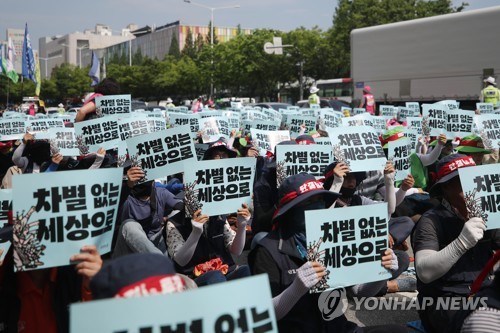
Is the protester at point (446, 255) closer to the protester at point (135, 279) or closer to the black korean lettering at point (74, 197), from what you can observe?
the protester at point (135, 279)

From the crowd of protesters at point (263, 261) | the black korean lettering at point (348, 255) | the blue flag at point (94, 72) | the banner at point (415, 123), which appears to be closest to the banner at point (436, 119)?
the banner at point (415, 123)

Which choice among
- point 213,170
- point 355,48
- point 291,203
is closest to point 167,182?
point 213,170

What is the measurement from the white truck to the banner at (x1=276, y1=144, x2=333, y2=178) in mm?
17679

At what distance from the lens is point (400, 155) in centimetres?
675

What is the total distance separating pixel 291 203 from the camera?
134 inches

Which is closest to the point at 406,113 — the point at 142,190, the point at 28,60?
the point at 142,190

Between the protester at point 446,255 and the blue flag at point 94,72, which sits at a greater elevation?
the blue flag at point 94,72

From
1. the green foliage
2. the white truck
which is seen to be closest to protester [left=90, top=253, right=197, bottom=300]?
the white truck

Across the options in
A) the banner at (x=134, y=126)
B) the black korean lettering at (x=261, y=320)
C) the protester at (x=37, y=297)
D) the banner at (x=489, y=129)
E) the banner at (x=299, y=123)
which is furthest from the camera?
the banner at (x=299, y=123)

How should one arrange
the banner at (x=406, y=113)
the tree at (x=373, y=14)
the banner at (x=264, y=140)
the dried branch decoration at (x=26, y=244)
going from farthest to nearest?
the tree at (x=373, y=14)
the banner at (x=406, y=113)
the banner at (x=264, y=140)
the dried branch decoration at (x=26, y=244)

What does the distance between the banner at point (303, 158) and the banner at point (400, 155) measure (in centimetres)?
78

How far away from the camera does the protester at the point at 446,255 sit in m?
3.28

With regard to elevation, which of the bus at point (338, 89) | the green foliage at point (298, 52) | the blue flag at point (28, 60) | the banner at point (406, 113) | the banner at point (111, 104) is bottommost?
the banner at point (406, 113)

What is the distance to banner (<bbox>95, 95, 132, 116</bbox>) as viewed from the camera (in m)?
7.77
